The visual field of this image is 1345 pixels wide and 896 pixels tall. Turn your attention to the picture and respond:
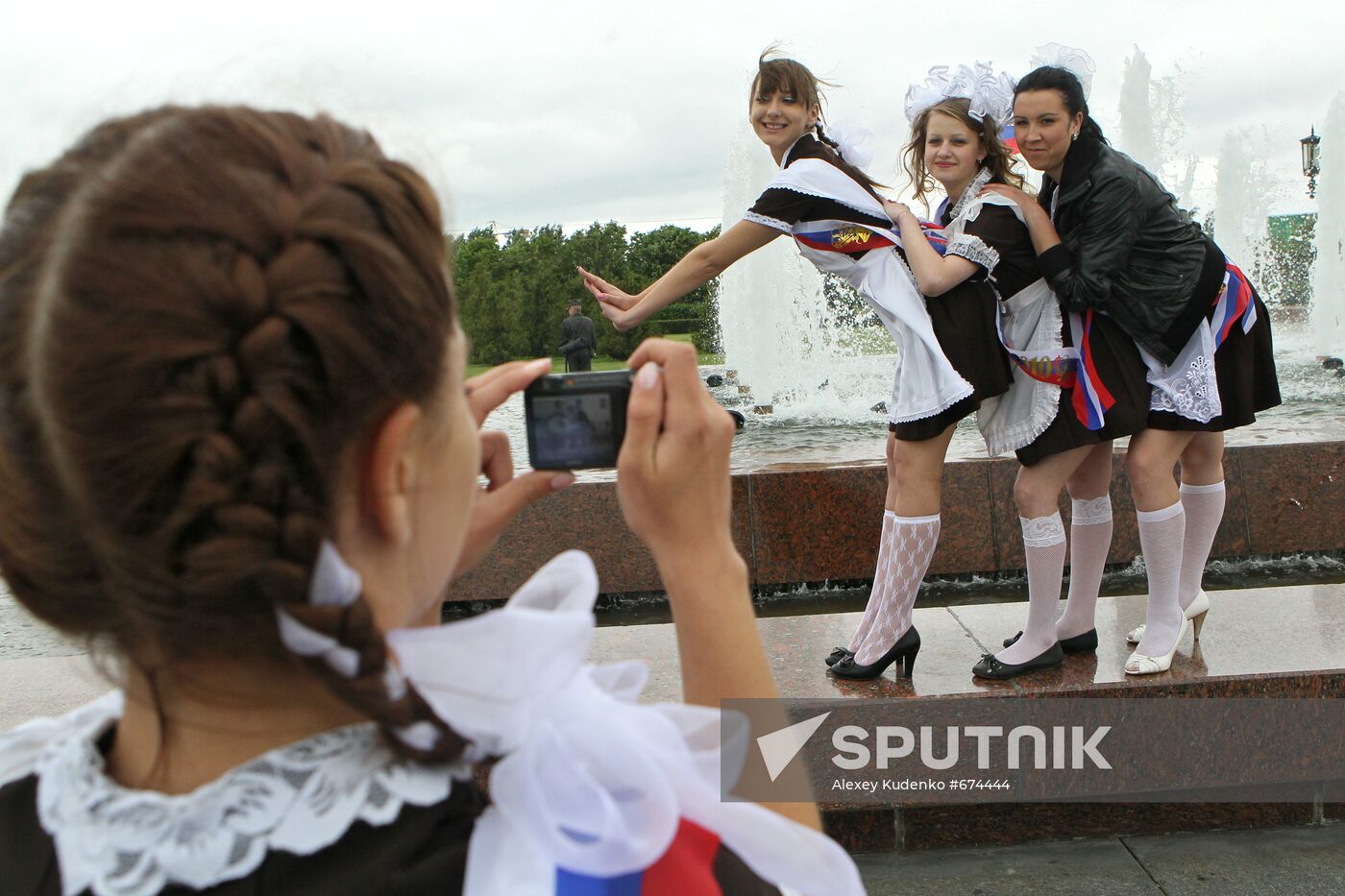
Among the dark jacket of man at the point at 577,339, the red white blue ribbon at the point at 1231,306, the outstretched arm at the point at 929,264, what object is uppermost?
the outstretched arm at the point at 929,264

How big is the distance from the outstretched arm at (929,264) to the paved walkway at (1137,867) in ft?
5.34

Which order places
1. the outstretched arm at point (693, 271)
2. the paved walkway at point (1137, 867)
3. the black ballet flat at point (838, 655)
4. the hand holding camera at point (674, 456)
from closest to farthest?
the hand holding camera at point (674, 456) < the paved walkway at point (1137, 867) < the outstretched arm at point (693, 271) < the black ballet flat at point (838, 655)

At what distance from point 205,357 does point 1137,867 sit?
306 cm

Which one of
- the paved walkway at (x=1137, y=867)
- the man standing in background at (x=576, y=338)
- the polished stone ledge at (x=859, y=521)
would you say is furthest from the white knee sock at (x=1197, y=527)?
the man standing in background at (x=576, y=338)

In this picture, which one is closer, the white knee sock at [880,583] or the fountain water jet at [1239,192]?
the white knee sock at [880,583]

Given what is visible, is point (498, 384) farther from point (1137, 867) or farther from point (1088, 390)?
point (1088, 390)

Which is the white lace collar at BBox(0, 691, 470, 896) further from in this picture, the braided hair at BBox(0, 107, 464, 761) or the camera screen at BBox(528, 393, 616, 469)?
the camera screen at BBox(528, 393, 616, 469)

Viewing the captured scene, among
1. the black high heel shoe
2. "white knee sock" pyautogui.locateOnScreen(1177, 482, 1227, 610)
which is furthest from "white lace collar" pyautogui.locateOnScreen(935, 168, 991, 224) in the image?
the black high heel shoe

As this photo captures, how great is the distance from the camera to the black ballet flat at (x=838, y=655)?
3.68m

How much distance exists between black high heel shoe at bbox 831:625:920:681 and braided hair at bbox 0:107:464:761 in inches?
116

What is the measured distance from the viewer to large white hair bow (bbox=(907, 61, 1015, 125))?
3.74m

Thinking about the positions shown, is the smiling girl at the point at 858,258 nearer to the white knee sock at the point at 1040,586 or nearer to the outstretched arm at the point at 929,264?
the outstretched arm at the point at 929,264

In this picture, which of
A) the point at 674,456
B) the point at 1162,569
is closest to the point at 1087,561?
the point at 1162,569

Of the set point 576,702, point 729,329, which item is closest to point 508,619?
point 576,702
